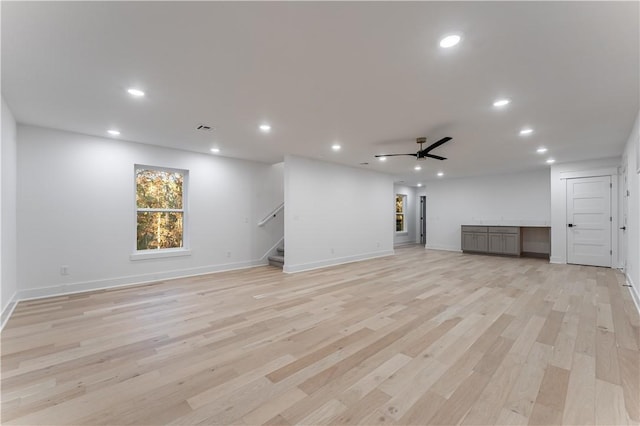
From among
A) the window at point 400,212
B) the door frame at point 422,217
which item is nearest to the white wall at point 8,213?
the window at point 400,212

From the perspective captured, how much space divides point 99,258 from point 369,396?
493 centimetres

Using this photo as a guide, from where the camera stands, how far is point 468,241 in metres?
8.97

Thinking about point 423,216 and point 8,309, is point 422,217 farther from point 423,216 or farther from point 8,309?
point 8,309

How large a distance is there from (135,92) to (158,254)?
3.23 m

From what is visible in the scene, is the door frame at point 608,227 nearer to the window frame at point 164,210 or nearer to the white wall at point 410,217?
the white wall at point 410,217

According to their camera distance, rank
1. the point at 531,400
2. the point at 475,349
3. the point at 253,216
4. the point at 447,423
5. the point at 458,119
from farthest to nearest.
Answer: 1. the point at 253,216
2. the point at 458,119
3. the point at 475,349
4. the point at 531,400
5. the point at 447,423

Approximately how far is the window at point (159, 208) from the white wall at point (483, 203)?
27.1 feet

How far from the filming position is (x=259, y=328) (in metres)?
2.97

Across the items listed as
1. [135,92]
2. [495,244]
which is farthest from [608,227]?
[135,92]

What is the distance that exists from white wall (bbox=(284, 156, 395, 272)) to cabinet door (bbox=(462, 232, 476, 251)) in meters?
2.47

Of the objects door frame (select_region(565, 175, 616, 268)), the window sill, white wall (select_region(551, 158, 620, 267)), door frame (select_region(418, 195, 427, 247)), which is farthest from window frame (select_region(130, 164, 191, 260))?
door frame (select_region(418, 195, 427, 247))

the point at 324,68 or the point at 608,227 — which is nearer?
the point at 324,68

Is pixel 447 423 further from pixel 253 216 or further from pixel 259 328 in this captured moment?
pixel 253 216

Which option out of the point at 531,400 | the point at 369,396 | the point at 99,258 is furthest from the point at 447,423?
the point at 99,258
